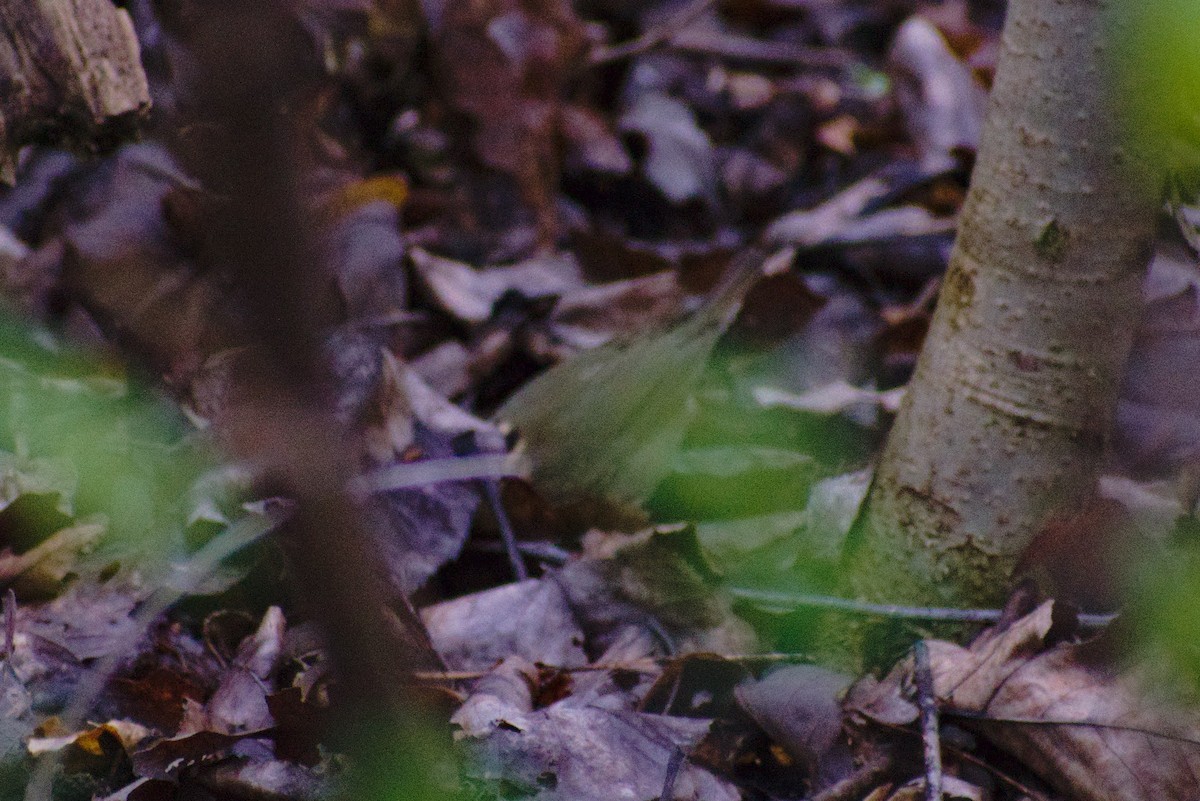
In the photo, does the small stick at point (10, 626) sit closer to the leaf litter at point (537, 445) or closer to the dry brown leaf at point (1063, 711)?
the leaf litter at point (537, 445)

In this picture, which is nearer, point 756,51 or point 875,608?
point 875,608

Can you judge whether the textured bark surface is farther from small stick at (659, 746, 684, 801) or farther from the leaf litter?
small stick at (659, 746, 684, 801)

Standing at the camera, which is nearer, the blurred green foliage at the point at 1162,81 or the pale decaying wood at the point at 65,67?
the blurred green foliage at the point at 1162,81

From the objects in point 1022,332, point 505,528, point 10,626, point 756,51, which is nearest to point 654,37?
point 756,51

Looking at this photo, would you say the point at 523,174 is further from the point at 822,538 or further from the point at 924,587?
the point at 924,587

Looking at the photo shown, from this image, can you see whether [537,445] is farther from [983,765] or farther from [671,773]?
[983,765]

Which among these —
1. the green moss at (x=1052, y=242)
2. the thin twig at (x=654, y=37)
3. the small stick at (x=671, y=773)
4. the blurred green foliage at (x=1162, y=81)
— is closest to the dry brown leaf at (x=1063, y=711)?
the small stick at (x=671, y=773)
